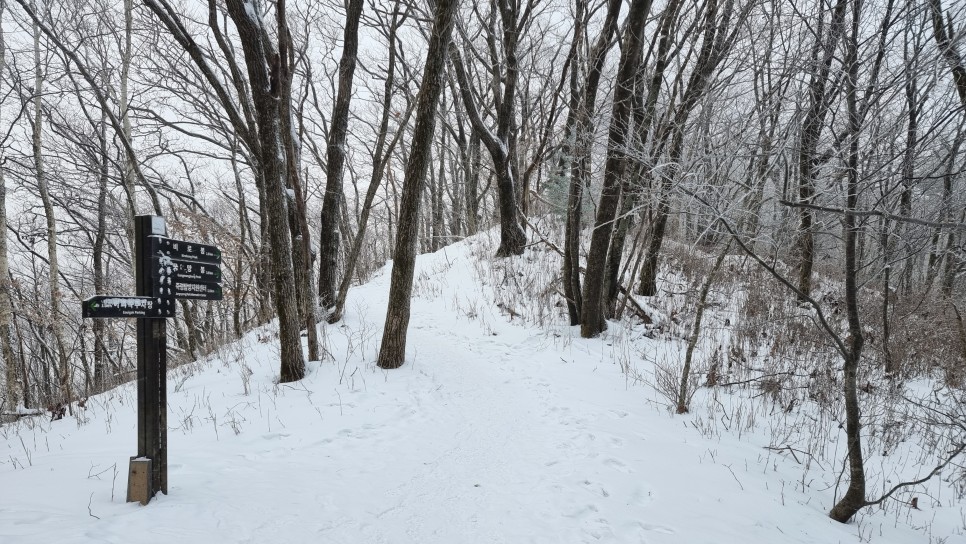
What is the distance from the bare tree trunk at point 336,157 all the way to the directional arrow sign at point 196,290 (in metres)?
4.71

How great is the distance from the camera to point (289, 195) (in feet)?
20.0

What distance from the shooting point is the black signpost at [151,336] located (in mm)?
2479

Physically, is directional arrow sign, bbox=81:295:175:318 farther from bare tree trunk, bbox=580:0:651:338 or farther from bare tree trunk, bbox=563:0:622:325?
bare tree trunk, bbox=563:0:622:325

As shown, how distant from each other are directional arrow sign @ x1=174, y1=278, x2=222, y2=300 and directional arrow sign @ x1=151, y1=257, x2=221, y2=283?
1.1 inches

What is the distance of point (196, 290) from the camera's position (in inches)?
109

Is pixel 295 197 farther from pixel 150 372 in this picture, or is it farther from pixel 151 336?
pixel 150 372

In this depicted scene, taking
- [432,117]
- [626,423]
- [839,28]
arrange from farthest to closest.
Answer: [432,117]
[626,423]
[839,28]

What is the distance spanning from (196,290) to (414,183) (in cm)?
298

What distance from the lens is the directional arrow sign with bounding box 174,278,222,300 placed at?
8.84ft

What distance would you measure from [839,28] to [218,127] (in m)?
12.0

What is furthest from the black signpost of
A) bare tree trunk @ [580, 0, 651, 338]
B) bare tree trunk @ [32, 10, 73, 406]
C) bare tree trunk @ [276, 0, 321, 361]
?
bare tree trunk @ [32, 10, 73, 406]

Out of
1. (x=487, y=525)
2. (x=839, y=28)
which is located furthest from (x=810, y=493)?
(x=839, y=28)

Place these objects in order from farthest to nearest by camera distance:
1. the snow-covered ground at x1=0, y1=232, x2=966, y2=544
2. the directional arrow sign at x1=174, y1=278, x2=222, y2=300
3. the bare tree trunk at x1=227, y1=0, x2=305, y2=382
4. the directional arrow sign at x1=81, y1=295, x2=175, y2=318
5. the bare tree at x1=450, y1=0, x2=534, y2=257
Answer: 1. the bare tree at x1=450, y1=0, x2=534, y2=257
2. the bare tree trunk at x1=227, y1=0, x2=305, y2=382
3. the directional arrow sign at x1=174, y1=278, x2=222, y2=300
4. the snow-covered ground at x1=0, y1=232, x2=966, y2=544
5. the directional arrow sign at x1=81, y1=295, x2=175, y2=318

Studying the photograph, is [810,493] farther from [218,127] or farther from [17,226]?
[17,226]
